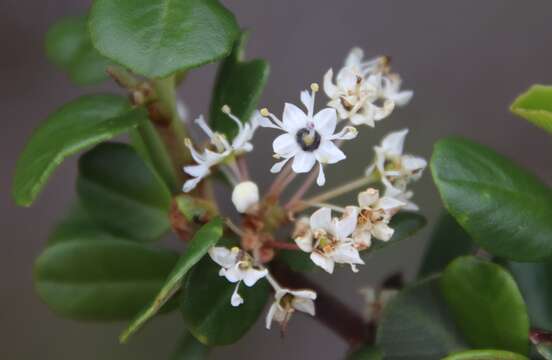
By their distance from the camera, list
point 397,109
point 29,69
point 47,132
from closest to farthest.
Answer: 1. point 47,132
2. point 397,109
3. point 29,69

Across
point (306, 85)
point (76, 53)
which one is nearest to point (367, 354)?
point (76, 53)

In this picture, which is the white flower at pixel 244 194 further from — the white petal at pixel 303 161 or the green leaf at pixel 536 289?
the green leaf at pixel 536 289

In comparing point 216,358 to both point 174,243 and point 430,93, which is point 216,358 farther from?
point 430,93

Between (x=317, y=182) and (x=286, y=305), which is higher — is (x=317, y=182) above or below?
above

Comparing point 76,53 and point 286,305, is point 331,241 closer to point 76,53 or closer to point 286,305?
point 286,305

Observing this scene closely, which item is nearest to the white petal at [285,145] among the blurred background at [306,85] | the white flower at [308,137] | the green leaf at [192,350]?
the white flower at [308,137]

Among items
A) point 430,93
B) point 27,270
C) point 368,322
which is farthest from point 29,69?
point 368,322

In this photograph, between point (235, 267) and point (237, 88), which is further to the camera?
point (237, 88)
